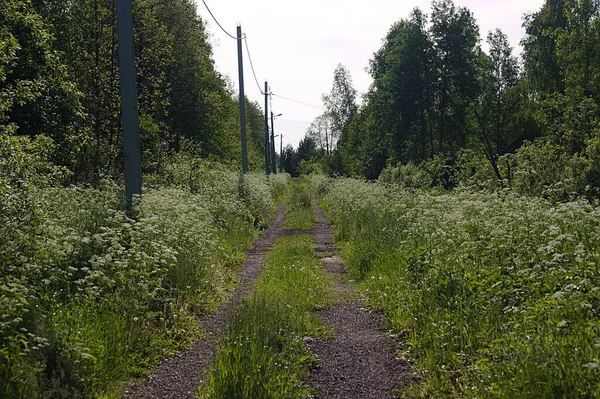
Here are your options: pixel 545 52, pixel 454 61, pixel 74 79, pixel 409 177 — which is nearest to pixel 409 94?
pixel 454 61

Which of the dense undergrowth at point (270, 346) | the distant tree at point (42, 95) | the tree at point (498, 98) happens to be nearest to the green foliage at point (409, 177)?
the tree at point (498, 98)

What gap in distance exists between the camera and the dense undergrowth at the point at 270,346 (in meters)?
4.36

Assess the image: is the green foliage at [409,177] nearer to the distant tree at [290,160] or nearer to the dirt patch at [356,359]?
the dirt patch at [356,359]

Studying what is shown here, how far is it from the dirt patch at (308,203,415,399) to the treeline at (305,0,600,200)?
12162 millimetres

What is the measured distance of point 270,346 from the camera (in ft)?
17.2

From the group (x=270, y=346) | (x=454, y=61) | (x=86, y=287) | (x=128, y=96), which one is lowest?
(x=270, y=346)

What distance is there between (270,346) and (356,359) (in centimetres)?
101

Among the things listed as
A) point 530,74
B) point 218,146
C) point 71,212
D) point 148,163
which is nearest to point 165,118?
point 218,146

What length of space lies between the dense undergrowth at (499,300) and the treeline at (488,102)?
35.6ft

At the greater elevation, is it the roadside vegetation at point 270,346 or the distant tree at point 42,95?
the distant tree at point 42,95

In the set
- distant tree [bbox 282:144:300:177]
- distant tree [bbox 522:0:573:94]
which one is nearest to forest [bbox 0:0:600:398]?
distant tree [bbox 522:0:573:94]

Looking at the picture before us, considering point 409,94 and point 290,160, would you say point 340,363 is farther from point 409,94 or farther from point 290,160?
point 290,160

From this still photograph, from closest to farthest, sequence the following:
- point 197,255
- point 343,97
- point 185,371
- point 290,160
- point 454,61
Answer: point 185,371 < point 197,255 < point 454,61 < point 343,97 < point 290,160

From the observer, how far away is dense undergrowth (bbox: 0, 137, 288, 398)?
4109 millimetres
